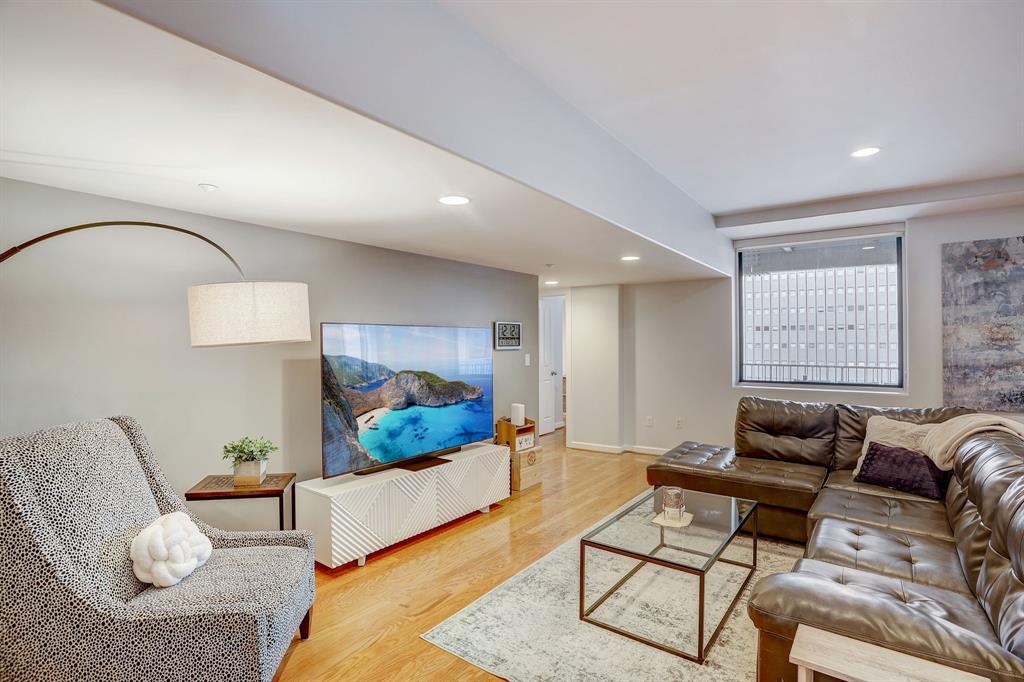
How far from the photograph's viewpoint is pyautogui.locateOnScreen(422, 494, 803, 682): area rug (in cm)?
214

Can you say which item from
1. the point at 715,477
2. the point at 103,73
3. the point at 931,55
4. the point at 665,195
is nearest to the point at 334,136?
the point at 103,73

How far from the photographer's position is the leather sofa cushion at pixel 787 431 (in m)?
3.78

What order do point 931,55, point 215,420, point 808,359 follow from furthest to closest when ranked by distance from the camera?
point 808,359
point 215,420
point 931,55

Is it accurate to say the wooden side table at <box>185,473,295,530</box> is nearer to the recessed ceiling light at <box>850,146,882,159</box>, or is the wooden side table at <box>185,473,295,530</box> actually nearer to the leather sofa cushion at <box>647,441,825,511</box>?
Result: the leather sofa cushion at <box>647,441,825,511</box>

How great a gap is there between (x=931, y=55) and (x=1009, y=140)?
5.32ft

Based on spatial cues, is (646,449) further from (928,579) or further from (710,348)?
(928,579)

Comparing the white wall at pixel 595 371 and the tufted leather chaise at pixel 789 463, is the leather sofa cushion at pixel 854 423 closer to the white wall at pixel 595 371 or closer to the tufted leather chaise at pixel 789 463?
the tufted leather chaise at pixel 789 463

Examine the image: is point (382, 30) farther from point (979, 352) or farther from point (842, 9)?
point (979, 352)

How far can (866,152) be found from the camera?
327 centimetres

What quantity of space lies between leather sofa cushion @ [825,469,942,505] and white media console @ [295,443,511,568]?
7.99 feet

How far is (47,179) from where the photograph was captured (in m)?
2.18

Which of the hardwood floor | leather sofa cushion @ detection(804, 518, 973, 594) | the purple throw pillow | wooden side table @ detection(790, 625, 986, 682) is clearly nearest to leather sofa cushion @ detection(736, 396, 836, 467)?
the purple throw pillow

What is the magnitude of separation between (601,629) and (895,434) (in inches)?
94.4

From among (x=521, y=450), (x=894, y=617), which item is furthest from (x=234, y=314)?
(x=521, y=450)
